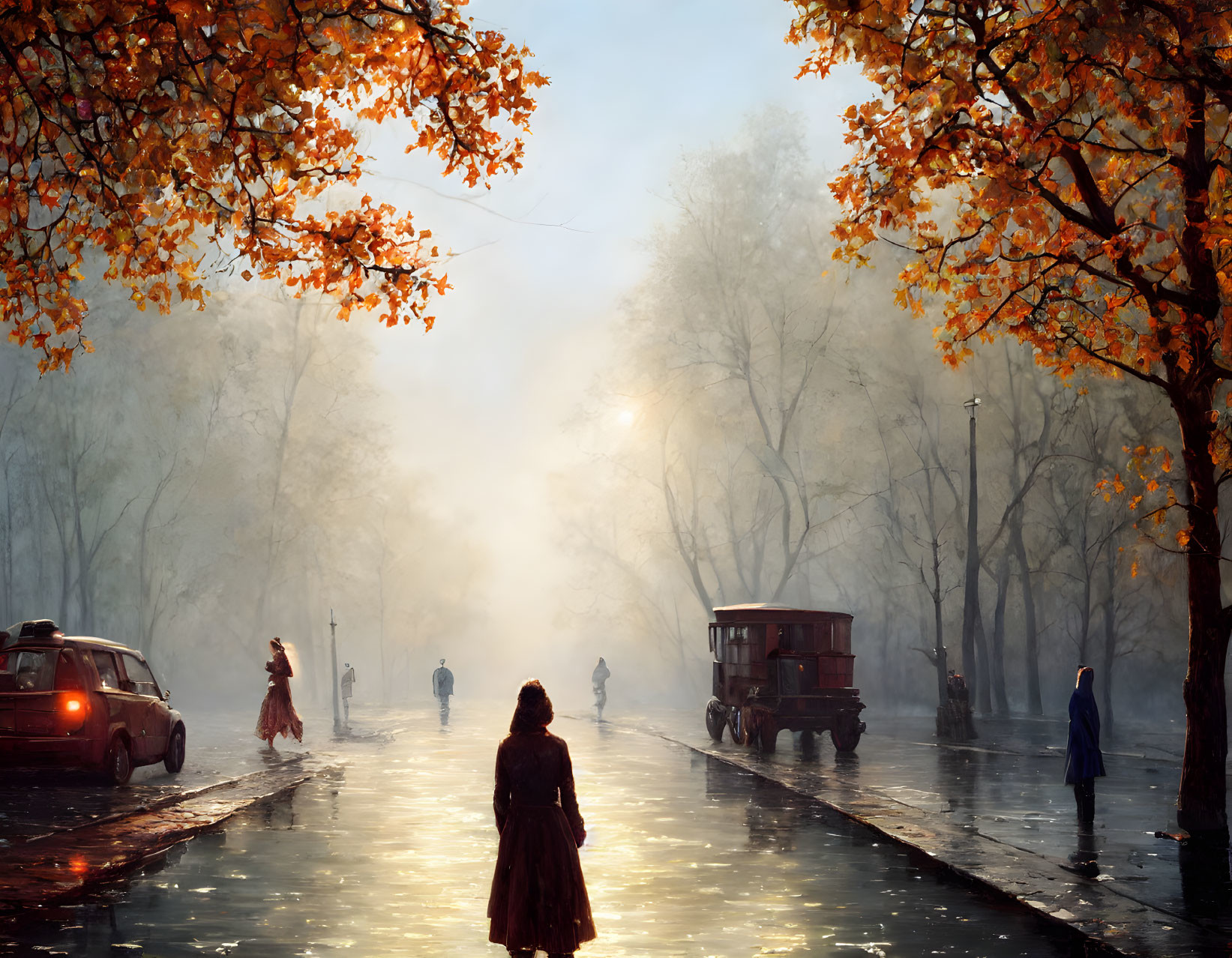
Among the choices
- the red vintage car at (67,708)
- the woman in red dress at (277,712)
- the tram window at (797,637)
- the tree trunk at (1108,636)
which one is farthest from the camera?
the tree trunk at (1108,636)

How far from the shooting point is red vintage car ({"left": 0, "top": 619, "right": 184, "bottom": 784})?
62.1 ft

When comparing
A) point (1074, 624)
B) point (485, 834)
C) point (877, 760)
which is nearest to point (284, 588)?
point (1074, 624)

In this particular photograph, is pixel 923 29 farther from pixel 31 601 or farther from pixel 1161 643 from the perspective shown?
pixel 31 601

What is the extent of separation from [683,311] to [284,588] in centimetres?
2993

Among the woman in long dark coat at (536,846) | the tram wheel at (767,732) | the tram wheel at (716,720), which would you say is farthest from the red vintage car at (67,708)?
the tram wheel at (716,720)

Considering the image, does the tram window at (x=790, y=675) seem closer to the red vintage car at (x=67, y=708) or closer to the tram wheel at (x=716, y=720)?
the tram wheel at (x=716, y=720)

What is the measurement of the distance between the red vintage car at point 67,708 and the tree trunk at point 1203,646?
44.3 feet

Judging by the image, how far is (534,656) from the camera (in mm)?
170125

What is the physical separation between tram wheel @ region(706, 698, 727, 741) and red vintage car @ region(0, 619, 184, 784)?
45.4 feet

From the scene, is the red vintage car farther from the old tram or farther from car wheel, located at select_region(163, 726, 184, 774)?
the old tram

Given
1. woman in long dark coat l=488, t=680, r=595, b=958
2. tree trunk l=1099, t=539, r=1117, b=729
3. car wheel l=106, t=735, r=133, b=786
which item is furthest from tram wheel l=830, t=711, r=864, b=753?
woman in long dark coat l=488, t=680, r=595, b=958

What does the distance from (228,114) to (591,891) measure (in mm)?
6550

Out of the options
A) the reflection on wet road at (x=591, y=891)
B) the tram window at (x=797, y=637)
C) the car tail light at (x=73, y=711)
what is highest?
the tram window at (x=797, y=637)

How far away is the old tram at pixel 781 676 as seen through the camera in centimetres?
2722
